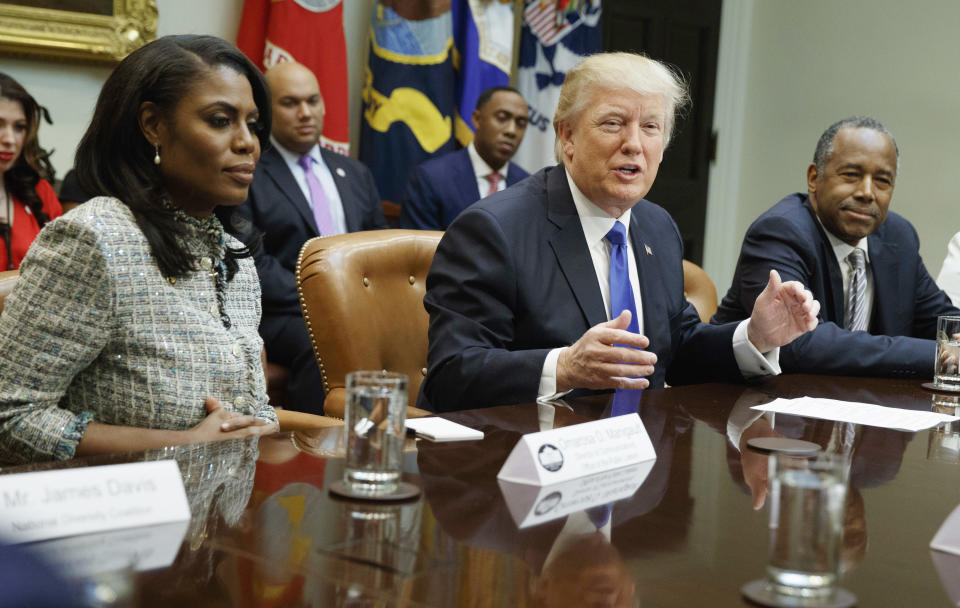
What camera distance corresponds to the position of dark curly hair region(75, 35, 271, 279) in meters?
1.64

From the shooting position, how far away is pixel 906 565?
2.90ft

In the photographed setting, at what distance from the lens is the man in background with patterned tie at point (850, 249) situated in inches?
105

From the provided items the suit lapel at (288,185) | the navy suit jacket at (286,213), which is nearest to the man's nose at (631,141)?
the navy suit jacket at (286,213)

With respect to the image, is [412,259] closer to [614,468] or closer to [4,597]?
[614,468]

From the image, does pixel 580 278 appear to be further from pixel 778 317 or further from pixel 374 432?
pixel 374 432

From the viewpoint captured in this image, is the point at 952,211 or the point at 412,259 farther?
the point at 952,211

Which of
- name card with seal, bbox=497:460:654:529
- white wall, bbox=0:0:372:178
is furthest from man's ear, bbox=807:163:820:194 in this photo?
white wall, bbox=0:0:372:178

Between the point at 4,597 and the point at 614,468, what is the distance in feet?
2.71

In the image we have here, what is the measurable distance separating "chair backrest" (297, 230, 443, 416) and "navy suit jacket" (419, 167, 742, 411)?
217mm

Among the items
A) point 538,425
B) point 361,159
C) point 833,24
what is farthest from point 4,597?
point 833,24

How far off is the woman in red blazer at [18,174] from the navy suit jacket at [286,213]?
2.20ft

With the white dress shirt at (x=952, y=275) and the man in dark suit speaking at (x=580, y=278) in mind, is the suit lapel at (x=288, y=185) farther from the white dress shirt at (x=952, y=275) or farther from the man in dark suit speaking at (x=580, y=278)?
the white dress shirt at (x=952, y=275)

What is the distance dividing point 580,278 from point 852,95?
4.50 meters

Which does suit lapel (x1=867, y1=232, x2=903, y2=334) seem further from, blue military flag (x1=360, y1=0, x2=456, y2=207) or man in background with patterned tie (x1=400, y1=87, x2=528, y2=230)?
blue military flag (x1=360, y1=0, x2=456, y2=207)
